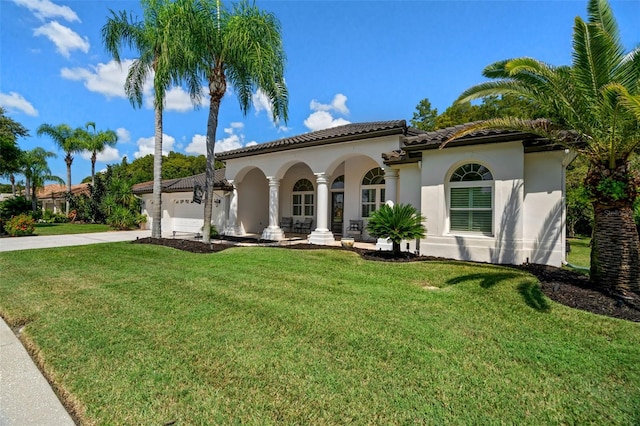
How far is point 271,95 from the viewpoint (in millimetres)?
12250

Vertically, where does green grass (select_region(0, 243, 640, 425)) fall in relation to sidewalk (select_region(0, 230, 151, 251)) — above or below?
below

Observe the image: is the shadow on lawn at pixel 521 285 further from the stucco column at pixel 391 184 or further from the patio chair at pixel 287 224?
the patio chair at pixel 287 224

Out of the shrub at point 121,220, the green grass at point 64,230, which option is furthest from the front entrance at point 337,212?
the green grass at point 64,230

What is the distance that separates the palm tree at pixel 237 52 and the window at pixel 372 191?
5411 millimetres

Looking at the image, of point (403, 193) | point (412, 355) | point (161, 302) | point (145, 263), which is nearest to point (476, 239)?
point (403, 193)

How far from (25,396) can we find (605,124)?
9.84m

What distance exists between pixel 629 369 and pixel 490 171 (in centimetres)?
689

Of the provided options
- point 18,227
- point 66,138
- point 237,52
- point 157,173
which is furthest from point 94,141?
point 237,52

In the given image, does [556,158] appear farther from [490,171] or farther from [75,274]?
[75,274]

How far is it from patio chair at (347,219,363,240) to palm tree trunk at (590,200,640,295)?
9906 millimetres

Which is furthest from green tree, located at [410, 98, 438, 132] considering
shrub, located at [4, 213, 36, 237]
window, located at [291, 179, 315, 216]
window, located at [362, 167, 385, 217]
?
shrub, located at [4, 213, 36, 237]

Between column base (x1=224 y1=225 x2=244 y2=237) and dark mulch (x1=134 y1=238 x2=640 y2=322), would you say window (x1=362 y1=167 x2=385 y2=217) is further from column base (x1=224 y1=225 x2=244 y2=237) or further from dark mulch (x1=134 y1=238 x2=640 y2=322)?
dark mulch (x1=134 y1=238 x2=640 y2=322)

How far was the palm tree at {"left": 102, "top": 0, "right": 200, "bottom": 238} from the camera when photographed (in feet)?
35.9

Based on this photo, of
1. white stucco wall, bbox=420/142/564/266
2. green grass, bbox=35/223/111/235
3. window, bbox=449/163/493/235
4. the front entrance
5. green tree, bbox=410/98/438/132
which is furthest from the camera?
green tree, bbox=410/98/438/132
